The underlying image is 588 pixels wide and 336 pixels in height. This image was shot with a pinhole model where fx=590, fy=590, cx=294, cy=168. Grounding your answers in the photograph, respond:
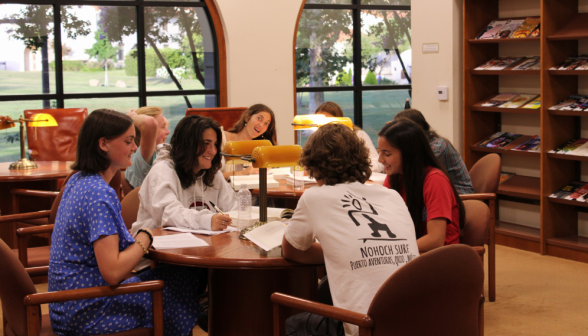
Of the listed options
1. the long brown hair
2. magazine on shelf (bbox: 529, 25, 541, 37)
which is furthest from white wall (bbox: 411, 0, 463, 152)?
the long brown hair

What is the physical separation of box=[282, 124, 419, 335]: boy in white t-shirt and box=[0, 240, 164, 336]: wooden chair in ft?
1.67

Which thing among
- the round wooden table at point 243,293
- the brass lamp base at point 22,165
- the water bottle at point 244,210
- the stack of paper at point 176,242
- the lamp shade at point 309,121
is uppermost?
the lamp shade at point 309,121

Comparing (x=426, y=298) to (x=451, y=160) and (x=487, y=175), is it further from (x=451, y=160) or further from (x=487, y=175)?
(x=487, y=175)

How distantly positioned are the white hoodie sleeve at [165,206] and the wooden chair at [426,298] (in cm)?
105

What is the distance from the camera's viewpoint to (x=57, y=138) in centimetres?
588

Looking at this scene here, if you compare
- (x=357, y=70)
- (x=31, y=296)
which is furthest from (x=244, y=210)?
(x=357, y=70)

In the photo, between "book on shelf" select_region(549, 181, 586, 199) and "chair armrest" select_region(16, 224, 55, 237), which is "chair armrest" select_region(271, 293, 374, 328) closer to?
"chair armrest" select_region(16, 224, 55, 237)

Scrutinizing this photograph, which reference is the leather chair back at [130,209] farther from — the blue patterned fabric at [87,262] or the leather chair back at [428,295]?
the leather chair back at [428,295]

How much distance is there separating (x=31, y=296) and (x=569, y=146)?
4.17 metres

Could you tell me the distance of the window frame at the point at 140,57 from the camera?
6457 millimetres

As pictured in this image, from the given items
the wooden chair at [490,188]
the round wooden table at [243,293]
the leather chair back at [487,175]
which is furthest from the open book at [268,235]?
the leather chair back at [487,175]

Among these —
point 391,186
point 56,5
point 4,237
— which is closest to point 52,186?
point 4,237

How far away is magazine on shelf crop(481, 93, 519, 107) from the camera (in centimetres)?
518

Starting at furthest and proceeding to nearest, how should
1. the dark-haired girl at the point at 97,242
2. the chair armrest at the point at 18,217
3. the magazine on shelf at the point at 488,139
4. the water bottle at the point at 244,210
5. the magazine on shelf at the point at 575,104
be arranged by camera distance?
1. the magazine on shelf at the point at 488,139
2. the magazine on shelf at the point at 575,104
3. the chair armrest at the point at 18,217
4. the water bottle at the point at 244,210
5. the dark-haired girl at the point at 97,242
